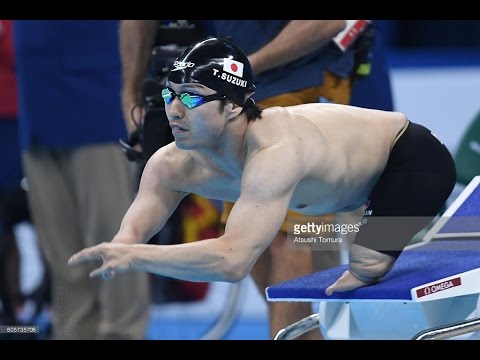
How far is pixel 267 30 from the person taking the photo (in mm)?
4344

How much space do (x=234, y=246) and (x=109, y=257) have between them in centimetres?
32

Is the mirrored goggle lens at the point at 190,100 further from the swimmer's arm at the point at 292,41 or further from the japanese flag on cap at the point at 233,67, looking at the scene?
the swimmer's arm at the point at 292,41

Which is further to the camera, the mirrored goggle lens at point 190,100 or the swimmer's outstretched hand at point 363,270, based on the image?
the swimmer's outstretched hand at point 363,270

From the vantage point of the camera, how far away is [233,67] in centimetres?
352

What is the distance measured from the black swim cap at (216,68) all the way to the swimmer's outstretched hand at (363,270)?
536 millimetres

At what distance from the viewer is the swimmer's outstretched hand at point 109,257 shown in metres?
3.19

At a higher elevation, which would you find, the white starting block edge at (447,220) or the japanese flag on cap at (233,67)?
the japanese flag on cap at (233,67)

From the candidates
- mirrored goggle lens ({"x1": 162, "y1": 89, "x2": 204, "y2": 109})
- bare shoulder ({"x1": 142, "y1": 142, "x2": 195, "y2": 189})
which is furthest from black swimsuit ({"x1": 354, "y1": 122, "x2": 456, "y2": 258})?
mirrored goggle lens ({"x1": 162, "y1": 89, "x2": 204, "y2": 109})

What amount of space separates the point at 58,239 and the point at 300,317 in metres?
1.00

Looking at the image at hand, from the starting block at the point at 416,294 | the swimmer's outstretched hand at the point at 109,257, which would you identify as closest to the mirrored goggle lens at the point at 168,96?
the swimmer's outstretched hand at the point at 109,257

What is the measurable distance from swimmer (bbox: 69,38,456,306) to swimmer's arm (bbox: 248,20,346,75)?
0.49 metres
